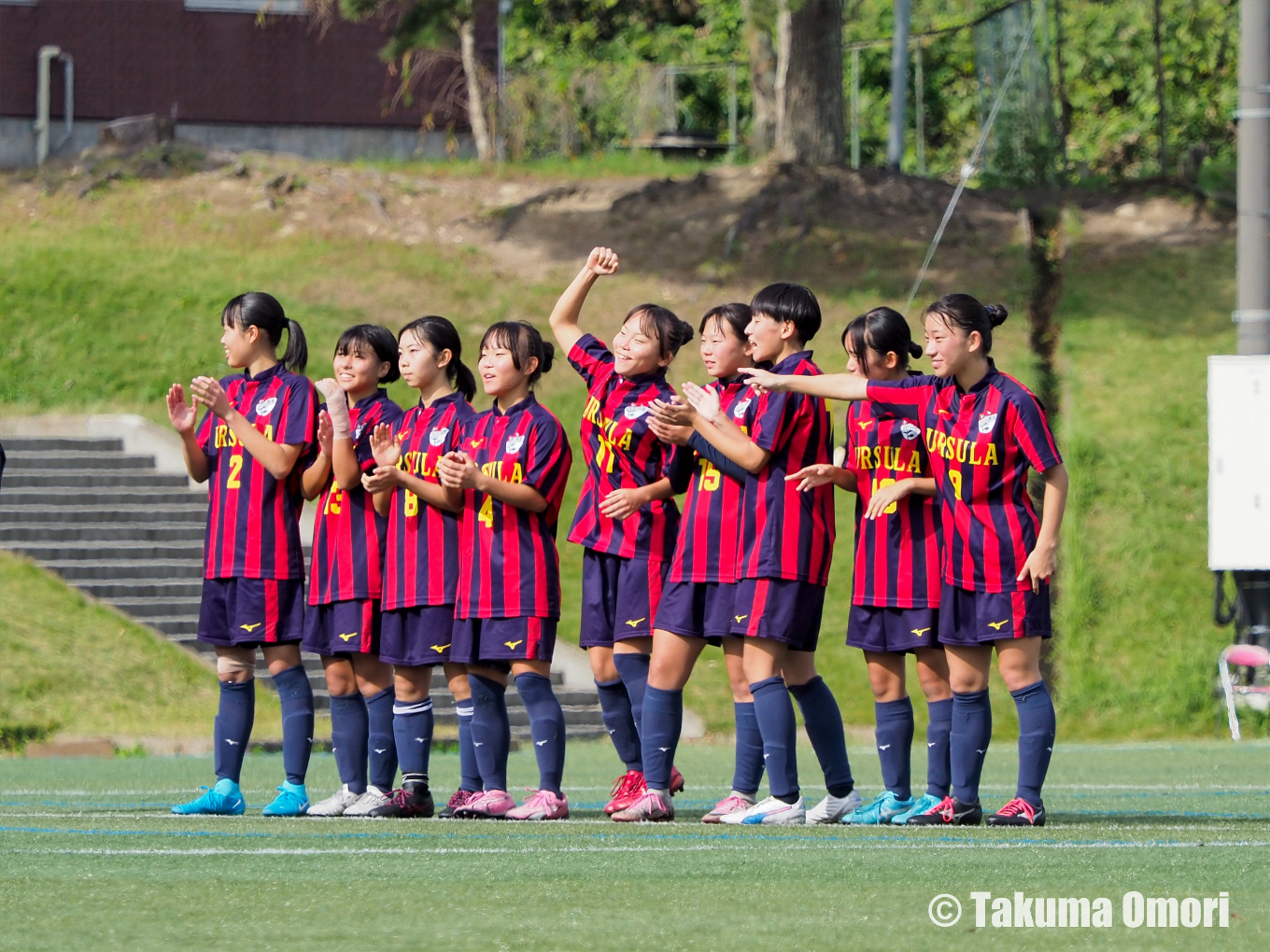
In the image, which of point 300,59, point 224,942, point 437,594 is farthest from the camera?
point 300,59

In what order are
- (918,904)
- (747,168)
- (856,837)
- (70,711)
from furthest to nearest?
(747,168), (70,711), (856,837), (918,904)

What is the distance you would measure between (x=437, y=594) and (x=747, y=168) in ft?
55.9

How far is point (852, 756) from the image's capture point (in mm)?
11648

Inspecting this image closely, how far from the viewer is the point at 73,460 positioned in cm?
1667

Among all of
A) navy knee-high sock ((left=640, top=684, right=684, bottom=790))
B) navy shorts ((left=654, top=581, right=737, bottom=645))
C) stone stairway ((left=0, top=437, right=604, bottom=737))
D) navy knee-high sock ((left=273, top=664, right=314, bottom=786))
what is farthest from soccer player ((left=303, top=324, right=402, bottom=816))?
stone stairway ((left=0, top=437, right=604, bottom=737))

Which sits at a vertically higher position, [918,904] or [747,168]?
[747,168]

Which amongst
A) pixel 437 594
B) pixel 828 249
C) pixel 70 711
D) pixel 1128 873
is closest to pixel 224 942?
pixel 1128 873

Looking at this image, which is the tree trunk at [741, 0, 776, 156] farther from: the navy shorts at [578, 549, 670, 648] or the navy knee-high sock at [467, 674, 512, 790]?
the navy knee-high sock at [467, 674, 512, 790]

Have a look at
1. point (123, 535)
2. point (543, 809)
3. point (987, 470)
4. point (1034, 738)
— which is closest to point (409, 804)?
point (543, 809)

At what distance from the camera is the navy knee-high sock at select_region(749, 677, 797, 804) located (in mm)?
6594

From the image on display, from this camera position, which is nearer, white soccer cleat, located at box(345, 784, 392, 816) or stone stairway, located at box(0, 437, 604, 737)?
white soccer cleat, located at box(345, 784, 392, 816)

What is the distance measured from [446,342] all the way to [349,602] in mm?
1111

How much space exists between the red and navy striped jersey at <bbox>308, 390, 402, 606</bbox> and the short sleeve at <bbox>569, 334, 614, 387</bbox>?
80 centimetres

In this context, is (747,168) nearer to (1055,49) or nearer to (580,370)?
(1055,49)
